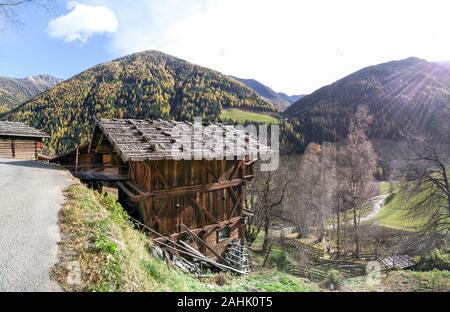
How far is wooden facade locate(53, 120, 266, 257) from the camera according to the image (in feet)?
40.4

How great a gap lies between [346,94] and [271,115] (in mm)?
33326

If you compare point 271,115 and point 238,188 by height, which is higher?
point 271,115

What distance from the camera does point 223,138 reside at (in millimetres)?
16531

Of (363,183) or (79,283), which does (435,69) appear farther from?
(79,283)

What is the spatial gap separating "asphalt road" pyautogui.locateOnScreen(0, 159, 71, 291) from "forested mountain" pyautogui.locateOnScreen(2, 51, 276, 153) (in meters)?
69.9

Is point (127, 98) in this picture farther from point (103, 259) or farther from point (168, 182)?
point (103, 259)

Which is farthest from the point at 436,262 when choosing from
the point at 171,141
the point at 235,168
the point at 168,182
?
the point at 171,141

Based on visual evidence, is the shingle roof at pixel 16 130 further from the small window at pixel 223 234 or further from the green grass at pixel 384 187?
the green grass at pixel 384 187

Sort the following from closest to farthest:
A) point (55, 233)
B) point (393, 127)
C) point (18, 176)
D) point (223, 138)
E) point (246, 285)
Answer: point (55, 233)
point (246, 285)
point (18, 176)
point (223, 138)
point (393, 127)

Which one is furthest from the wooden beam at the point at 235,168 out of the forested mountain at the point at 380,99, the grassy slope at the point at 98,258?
the forested mountain at the point at 380,99

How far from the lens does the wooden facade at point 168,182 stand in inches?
485

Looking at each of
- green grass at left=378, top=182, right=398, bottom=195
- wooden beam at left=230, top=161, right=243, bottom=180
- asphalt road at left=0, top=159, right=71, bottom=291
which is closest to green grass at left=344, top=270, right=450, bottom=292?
wooden beam at left=230, top=161, right=243, bottom=180

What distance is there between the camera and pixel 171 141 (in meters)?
13.6

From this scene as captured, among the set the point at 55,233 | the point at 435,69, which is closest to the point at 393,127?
the point at 435,69
